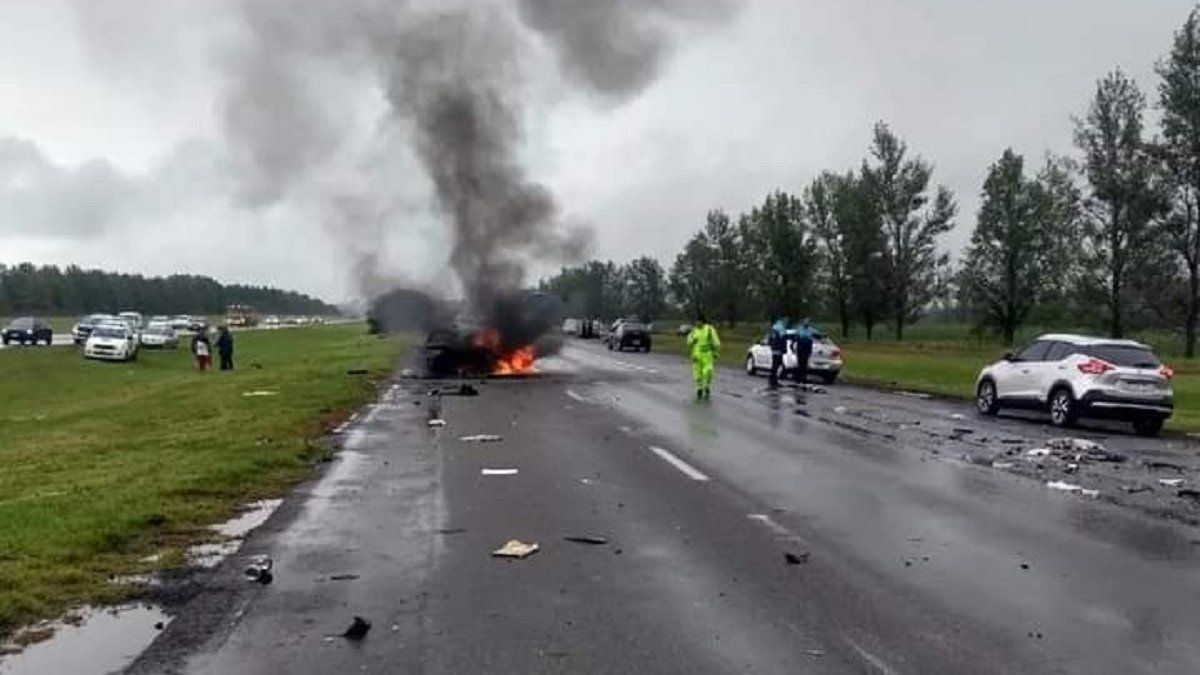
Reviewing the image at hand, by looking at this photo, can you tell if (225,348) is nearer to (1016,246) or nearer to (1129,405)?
(1129,405)

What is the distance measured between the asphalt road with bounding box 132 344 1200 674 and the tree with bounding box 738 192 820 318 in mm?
55373

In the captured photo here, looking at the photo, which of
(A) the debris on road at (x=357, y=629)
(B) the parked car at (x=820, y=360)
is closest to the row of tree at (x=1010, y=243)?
(B) the parked car at (x=820, y=360)

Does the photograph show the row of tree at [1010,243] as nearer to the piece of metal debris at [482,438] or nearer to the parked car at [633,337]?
the parked car at [633,337]

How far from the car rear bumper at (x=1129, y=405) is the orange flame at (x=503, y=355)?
18.1 meters

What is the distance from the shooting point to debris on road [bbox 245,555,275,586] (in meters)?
7.34

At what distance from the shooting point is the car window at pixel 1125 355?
20203mm

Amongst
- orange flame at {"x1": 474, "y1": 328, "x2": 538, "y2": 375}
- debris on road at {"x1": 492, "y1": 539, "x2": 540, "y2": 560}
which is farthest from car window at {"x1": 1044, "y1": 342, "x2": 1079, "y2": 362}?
orange flame at {"x1": 474, "y1": 328, "x2": 538, "y2": 375}

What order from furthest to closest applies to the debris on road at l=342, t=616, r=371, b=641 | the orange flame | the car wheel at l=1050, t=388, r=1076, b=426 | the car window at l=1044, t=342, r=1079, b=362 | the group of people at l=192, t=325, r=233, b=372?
the group of people at l=192, t=325, r=233, b=372 < the orange flame < the car window at l=1044, t=342, r=1079, b=362 < the car wheel at l=1050, t=388, r=1076, b=426 < the debris on road at l=342, t=616, r=371, b=641

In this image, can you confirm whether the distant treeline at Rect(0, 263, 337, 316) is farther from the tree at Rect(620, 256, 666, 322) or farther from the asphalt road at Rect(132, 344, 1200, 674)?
the asphalt road at Rect(132, 344, 1200, 674)

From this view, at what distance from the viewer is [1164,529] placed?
9.38 meters

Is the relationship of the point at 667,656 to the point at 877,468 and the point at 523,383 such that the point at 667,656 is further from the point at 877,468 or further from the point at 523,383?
the point at 523,383

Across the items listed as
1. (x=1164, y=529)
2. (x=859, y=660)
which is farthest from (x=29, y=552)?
(x=1164, y=529)

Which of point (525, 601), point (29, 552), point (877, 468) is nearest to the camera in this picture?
point (525, 601)

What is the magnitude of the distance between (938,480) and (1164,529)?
3.01 m
